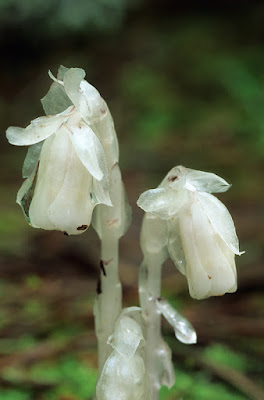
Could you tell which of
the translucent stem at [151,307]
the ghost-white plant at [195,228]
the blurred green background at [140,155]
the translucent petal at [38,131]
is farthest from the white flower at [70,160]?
the blurred green background at [140,155]

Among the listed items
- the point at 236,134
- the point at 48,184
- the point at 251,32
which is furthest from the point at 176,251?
the point at 251,32

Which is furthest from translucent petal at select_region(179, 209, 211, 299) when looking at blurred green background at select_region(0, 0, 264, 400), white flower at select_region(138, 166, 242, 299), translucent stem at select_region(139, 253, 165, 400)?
blurred green background at select_region(0, 0, 264, 400)

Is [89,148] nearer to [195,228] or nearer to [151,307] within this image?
[195,228]

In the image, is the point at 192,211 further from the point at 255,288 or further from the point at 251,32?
the point at 251,32

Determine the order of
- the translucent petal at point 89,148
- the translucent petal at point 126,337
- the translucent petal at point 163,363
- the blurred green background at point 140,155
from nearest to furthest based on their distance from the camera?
the translucent petal at point 89,148 < the translucent petal at point 126,337 < the translucent petal at point 163,363 < the blurred green background at point 140,155

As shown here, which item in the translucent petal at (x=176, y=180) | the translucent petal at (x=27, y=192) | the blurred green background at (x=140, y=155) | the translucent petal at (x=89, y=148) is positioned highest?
the translucent petal at (x=89, y=148)

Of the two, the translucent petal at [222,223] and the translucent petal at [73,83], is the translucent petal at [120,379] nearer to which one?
the translucent petal at [222,223]

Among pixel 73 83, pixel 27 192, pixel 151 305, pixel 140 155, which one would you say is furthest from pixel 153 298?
pixel 140 155
